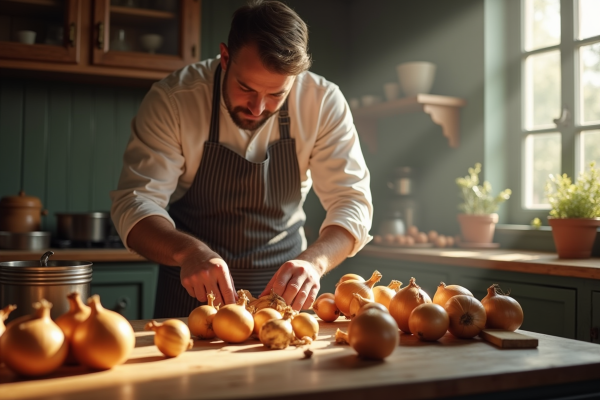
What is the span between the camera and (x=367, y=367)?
89 centimetres

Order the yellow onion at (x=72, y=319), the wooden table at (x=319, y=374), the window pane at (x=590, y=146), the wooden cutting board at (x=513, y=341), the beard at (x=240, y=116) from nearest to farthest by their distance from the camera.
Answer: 1. the wooden table at (x=319, y=374)
2. the yellow onion at (x=72, y=319)
3. the wooden cutting board at (x=513, y=341)
4. the beard at (x=240, y=116)
5. the window pane at (x=590, y=146)

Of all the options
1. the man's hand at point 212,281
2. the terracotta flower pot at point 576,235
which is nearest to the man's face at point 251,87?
the man's hand at point 212,281

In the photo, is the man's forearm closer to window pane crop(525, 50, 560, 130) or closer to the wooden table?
the wooden table

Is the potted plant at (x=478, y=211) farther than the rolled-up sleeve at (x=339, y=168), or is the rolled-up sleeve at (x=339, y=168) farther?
the potted plant at (x=478, y=211)

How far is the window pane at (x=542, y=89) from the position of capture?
9.02 ft

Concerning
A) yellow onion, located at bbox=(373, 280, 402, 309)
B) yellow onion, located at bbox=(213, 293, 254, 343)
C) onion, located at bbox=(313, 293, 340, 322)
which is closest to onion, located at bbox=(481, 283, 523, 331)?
yellow onion, located at bbox=(373, 280, 402, 309)

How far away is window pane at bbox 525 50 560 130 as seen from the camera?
2.75 m

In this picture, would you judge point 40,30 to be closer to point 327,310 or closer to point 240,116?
point 240,116

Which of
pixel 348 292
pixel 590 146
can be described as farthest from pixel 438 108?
pixel 348 292

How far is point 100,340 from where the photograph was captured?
85 centimetres

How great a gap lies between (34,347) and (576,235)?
1936 millimetres

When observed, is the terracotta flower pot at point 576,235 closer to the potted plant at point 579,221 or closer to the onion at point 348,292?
the potted plant at point 579,221

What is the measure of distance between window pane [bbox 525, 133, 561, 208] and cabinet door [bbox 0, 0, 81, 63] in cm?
219

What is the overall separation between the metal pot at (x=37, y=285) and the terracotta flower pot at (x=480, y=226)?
2039mm
